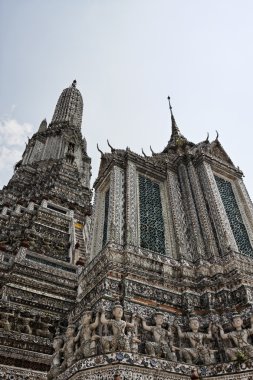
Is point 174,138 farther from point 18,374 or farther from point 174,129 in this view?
point 18,374

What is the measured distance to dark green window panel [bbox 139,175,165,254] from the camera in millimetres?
10211

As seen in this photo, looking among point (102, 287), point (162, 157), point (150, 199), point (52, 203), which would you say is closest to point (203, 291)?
point (102, 287)

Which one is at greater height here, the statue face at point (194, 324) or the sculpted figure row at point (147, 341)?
the statue face at point (194, 324)

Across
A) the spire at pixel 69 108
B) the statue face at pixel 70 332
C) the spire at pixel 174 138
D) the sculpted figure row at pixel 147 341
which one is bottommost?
the sculpted figure row at pixel 147 341

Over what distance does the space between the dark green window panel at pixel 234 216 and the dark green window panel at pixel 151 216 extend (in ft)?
7.49

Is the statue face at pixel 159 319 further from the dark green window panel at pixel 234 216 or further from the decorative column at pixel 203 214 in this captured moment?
the dark green window panel at pixel 234 216

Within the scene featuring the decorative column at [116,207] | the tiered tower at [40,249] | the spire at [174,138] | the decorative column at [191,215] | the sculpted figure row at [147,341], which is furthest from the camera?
the spire at [174,138]

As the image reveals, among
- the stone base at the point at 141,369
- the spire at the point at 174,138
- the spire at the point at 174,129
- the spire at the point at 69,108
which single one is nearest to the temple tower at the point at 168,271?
the stone base at the point at 141,369

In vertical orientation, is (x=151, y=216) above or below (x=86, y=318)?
above

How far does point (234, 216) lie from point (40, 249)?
8.64 m

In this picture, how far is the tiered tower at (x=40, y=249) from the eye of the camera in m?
9.97

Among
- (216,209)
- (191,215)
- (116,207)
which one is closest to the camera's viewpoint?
(116,207)

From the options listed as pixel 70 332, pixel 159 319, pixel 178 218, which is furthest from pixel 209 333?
A: pixel 178 218

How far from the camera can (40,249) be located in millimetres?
15750
